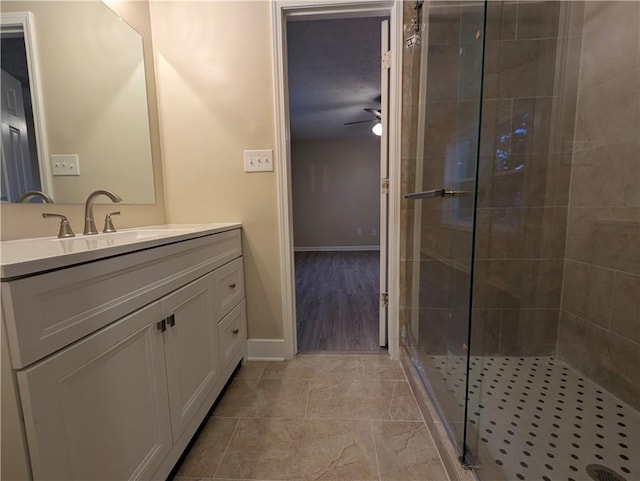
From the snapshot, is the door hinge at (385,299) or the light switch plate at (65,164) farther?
the door hinge at (385,299)

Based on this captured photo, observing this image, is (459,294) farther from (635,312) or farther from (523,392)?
(635,312)

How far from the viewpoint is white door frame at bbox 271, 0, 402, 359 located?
1564mm

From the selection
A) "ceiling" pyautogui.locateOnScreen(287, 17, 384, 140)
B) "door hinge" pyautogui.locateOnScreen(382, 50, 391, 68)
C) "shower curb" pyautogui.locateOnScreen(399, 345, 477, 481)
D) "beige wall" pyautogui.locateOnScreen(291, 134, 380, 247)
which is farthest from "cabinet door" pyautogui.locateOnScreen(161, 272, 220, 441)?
"beige wall" pyautogui.locateOnScreen(291, 134, 380, 247)

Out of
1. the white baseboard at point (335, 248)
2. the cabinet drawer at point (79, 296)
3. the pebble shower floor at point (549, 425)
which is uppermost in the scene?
the cabinet drawer at point (79, 296)

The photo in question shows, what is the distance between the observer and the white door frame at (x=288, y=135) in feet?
5.13

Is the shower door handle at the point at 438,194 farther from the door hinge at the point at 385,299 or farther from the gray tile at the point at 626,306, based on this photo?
the gray tile at the point at 626,306

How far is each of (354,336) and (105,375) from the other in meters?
1.62

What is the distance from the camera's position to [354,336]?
2062mm

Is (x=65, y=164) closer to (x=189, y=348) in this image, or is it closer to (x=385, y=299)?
(x=189, y=348)

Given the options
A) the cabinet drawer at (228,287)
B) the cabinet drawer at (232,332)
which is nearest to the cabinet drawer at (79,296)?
the cabinet drawer at (228,287)

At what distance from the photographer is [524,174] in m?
1.54

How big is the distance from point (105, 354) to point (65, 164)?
→ 0.92 m

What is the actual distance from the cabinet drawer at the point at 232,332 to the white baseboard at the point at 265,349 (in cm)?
9

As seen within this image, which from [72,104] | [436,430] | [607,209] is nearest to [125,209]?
[72,104]
